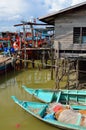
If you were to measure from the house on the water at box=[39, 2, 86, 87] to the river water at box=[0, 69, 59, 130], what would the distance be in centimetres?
365

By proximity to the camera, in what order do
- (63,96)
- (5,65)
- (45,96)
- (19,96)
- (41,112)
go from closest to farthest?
1. (41,112)
2. (45,96)
3. (63,96)
4. (19,96)
5. (5,65)

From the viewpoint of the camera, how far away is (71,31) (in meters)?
13.4

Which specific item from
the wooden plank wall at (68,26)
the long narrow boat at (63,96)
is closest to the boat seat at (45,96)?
the long narrow boat at (63,96)

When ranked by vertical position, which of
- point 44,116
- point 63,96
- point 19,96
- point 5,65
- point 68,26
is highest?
point 68,26

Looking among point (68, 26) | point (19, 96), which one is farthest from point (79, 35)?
point (19, 96)

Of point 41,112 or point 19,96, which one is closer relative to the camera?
point 41,112

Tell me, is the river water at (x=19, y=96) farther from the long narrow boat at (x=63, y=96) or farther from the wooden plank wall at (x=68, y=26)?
the wooden plank wall at (x=68, y=26)

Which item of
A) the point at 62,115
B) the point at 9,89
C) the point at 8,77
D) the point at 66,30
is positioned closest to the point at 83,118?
the point at 62,115

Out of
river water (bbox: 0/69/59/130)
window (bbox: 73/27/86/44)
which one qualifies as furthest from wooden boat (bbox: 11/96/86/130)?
window (bbox: 73/27/86/44)

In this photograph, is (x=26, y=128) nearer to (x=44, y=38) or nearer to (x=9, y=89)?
(x=9, y=89)

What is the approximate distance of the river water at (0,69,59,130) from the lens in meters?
10.3

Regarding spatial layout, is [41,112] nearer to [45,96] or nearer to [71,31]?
[45,96]

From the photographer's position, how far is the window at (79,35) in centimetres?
1334

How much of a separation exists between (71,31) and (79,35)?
1.73 ft
